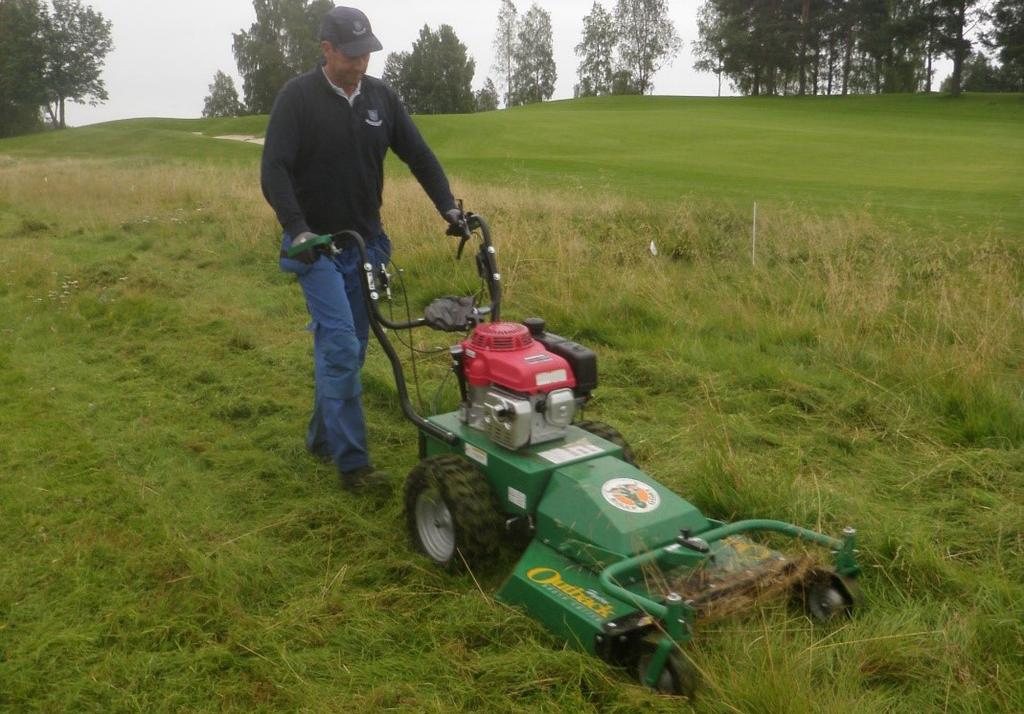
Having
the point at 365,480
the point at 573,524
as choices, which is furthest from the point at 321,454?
the point at 573,524

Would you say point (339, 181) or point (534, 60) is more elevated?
point (534, 60)

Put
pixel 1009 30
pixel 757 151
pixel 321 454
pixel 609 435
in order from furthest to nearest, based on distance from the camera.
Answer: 1. pixel 1009 30
2. pixel 757 151
3. pixel 321 454
4. pixel 609 435

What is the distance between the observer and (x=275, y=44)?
61844mm

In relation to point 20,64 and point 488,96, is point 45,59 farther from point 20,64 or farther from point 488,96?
point 488,96

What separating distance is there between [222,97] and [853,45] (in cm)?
4803

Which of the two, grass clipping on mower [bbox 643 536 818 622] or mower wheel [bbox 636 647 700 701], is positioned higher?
grass clipping on mower [bbox 643 536 818 622]

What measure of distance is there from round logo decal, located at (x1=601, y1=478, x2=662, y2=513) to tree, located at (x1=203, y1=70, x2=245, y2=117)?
76.8m

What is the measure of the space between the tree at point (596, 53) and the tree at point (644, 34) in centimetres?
119

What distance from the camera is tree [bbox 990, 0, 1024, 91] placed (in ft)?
143

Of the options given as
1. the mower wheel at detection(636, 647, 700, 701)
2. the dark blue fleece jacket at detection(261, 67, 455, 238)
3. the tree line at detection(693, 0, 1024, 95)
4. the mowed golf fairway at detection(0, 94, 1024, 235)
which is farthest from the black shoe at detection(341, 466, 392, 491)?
the tree line at detection(693, 0, 1024, 95)

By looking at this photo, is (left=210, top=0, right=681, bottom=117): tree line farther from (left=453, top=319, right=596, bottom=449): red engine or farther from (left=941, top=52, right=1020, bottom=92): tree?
(left=453, top=319, right=596, bottom=449): red engine

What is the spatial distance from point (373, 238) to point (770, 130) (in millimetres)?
25297

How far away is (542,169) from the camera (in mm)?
19547

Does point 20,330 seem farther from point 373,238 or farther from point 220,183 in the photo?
point 220,183
